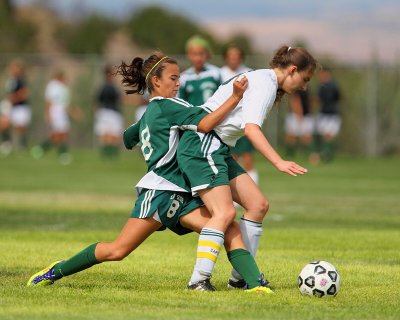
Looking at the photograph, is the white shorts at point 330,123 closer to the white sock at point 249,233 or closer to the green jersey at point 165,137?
the white sock at point 249,233

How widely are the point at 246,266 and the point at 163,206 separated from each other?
0.76 m

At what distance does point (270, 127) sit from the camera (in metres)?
37.9

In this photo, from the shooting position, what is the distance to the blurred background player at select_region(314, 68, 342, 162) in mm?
32281

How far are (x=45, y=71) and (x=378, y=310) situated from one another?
34814 mm

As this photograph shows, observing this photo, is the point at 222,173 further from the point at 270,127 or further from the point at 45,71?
the point at 45,71

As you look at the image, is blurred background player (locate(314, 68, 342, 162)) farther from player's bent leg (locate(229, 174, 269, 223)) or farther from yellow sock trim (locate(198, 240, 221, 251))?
yellow sock trim (locate(198, 240, 221, 251))

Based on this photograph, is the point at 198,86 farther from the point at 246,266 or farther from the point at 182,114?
the point at 246,266

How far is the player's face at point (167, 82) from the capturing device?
8.45 m

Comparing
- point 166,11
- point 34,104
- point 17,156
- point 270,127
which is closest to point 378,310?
point 17,156

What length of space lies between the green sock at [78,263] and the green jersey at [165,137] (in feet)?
2.03

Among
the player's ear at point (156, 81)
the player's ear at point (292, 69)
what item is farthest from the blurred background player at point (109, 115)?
the player's ear at point (292, 69)

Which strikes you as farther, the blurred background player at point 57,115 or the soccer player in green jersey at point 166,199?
the blurred background player at point 57,115

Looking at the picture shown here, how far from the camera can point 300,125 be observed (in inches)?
1371

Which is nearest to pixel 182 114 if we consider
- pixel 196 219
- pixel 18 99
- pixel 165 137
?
pixel 165 137
